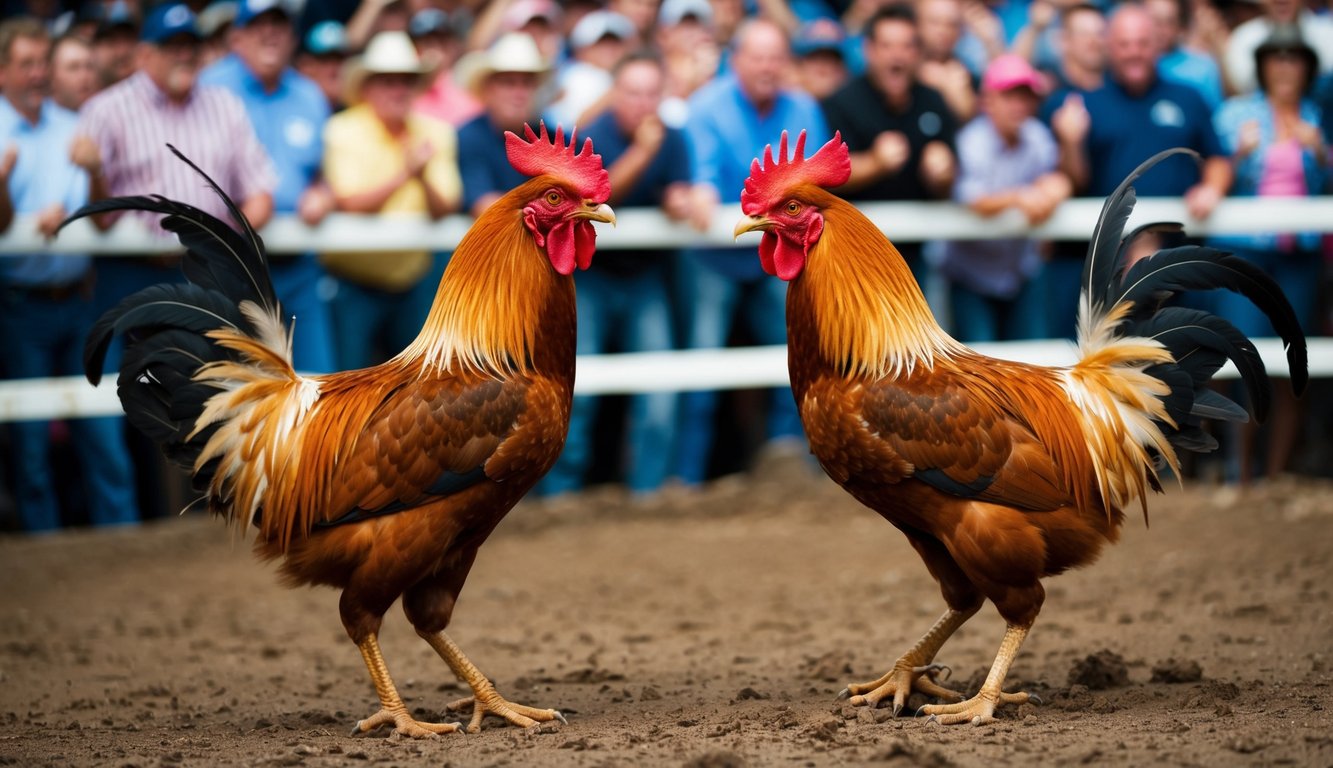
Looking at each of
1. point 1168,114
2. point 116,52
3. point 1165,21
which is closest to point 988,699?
point 1168,114

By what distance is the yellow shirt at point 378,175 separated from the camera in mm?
9711

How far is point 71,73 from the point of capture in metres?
9.77

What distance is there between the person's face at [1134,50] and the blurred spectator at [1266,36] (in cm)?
92

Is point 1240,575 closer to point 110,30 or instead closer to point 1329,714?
point 1329,714

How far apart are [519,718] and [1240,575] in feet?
14.2

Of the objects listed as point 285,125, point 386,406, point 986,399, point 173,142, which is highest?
point 285,125

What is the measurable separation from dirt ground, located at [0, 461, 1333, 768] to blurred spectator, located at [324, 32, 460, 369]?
5.11 feet

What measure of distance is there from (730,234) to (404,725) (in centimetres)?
510

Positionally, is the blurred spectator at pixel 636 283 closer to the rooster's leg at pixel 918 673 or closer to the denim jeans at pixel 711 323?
the denim jeans at pixel 711 323

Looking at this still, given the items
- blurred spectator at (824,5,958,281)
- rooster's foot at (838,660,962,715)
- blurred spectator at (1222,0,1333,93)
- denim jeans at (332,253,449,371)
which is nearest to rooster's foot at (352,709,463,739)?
rooster's foot at (838,660,962,715)

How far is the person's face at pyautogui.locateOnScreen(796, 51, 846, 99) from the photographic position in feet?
36.3

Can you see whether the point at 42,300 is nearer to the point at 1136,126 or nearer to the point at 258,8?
the point at 258,8

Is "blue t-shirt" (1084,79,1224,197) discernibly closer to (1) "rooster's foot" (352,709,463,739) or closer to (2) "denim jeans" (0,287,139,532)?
(1) "rooster's foot" (352,709,463,739)

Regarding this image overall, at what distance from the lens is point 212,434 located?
5688 mm
